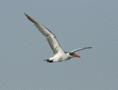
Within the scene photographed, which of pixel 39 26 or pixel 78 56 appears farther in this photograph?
pixel 78 56

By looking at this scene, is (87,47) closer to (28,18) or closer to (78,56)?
(78,56)

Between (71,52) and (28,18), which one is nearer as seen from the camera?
(28,18)

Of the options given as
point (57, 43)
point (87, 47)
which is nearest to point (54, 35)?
point (57, 43)

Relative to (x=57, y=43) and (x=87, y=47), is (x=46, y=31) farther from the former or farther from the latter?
(x=87, y=47)

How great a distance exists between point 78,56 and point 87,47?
1.41 meters

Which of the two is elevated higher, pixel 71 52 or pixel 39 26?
pixel 39 26

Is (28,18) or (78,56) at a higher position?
(28,18)

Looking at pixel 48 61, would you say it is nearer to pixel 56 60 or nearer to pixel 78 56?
pixel 56 60

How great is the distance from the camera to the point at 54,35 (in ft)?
193

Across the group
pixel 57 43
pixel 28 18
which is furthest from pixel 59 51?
pixel 28 18

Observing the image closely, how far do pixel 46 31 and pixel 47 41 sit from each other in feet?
4.49

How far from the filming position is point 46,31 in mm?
58156

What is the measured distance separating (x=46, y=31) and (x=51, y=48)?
2097 millimetres

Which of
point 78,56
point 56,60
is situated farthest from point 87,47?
point 56,60
